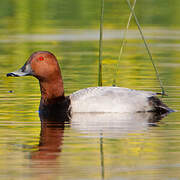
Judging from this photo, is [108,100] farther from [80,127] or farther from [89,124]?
[80,127]

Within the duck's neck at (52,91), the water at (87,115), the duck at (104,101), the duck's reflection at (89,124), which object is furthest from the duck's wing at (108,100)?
the duck's neck at (52,91)

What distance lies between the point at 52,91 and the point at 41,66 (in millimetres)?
411

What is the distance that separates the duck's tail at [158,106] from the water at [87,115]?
21cm

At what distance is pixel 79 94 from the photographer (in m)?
11.4

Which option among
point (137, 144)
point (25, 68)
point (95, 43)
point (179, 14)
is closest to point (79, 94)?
point (25, 68)

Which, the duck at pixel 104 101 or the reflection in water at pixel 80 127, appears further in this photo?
the duck at pixel 104 101

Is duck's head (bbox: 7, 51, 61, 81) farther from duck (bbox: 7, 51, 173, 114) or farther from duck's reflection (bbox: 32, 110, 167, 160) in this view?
duck's reflection (bbox: 32, 110, 167, 160)

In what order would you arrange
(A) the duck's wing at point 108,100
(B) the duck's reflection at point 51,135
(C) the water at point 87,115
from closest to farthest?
(C) the water at point 87,115 → (B) the duck's reflection at point 51,135 → (A) the duck's wing at point 108,100

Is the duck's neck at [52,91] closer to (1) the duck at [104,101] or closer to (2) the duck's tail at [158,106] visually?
(1) the duck at [104,101]

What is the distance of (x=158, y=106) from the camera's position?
11.4m

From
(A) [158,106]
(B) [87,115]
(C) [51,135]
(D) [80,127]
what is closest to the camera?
(C) [51,135]

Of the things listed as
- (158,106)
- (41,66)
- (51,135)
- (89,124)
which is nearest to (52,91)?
(41,66)

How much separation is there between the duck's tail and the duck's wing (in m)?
0.12

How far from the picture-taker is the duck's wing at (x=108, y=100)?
11.3 metres
